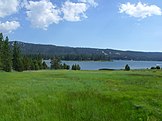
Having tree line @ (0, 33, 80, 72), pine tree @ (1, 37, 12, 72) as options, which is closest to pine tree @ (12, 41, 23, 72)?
tree line @ (0, 33, 80, 72)

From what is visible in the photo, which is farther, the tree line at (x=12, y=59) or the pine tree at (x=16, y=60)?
the pine tree at (x=16, y=60)

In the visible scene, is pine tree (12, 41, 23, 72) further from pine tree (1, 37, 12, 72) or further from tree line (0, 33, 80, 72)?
pine tree (1, 37, 12, 72)

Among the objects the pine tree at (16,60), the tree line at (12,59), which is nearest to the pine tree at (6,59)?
the tree line at (12,59)

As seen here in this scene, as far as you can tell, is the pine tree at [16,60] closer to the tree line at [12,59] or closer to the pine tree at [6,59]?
the tree line at [12,59]

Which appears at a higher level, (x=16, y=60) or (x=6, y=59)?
(x=6, y=59)

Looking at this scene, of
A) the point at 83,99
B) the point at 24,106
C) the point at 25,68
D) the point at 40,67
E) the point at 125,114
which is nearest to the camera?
the point at 125,114

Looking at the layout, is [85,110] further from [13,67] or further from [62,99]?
[13,67]

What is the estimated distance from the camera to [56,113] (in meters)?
15.3

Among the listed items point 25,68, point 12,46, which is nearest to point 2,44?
point 12,46

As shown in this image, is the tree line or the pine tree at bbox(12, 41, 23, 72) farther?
the pine tree at bbox(12, 41, 23, 72)

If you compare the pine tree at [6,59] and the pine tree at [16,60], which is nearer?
the pine tree at [6,59]

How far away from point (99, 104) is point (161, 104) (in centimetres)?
348

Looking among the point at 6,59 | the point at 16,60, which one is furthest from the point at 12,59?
the point at 6,59

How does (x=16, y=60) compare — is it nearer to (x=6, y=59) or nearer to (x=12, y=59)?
(x=12, y=59)
